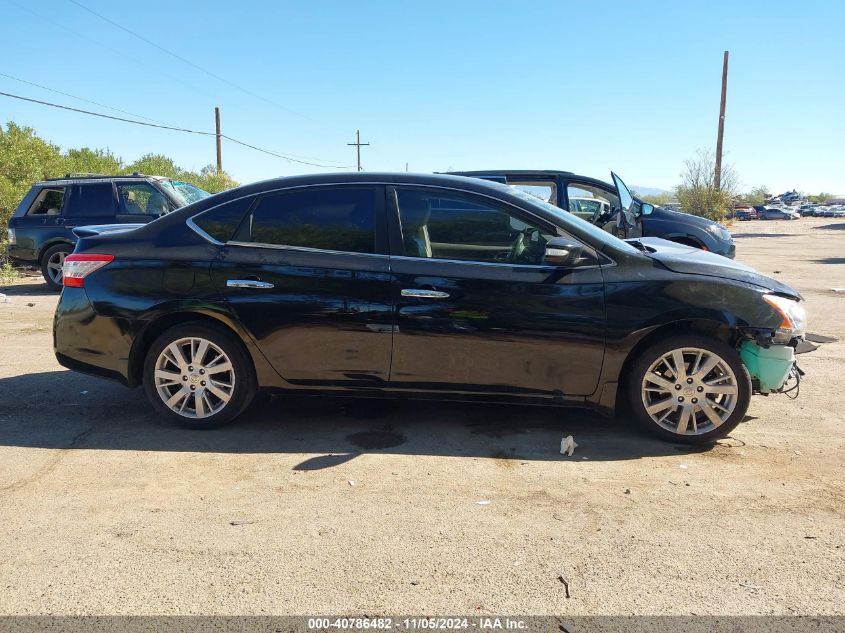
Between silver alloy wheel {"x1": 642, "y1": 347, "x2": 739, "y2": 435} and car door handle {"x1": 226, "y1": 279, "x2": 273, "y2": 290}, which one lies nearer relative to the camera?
silver alloy wheel {"x1": 642, "y1": 347, "x2": 739, "y2": 435}

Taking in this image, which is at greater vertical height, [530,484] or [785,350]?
[785,350]

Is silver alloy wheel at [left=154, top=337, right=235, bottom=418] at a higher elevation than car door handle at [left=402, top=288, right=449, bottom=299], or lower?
lower

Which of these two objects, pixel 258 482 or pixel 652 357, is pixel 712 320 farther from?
pixel 258 482

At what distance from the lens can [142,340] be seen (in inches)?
203

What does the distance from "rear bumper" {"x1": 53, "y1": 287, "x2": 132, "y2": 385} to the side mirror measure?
9.82 feet

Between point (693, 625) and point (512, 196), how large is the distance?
9.84 feet

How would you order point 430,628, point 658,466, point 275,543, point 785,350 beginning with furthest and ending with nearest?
point 785,350 → point 658,466 → point 275,543 → point 430,628

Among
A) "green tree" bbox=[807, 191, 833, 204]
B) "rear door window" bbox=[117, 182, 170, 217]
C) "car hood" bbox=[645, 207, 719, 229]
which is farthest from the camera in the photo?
"green tree" bbox=[807, 191, 833, 204]

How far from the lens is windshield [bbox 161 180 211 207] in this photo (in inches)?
510

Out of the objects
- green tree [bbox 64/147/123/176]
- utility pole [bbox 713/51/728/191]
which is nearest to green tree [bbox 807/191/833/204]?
utility pole [bbox 713/51/728/191]

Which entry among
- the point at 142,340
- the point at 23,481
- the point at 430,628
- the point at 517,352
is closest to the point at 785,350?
the point at 517,352

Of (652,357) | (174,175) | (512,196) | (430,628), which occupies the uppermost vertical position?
(174,175)

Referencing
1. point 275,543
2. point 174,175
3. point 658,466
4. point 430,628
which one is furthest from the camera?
point 174,175

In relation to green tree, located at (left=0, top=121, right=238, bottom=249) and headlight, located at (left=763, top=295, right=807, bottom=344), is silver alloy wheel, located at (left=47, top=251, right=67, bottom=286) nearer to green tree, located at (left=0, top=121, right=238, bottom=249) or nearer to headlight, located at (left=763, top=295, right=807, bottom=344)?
green tree, located at (left=0, top=121, right=238, bottom=249)
